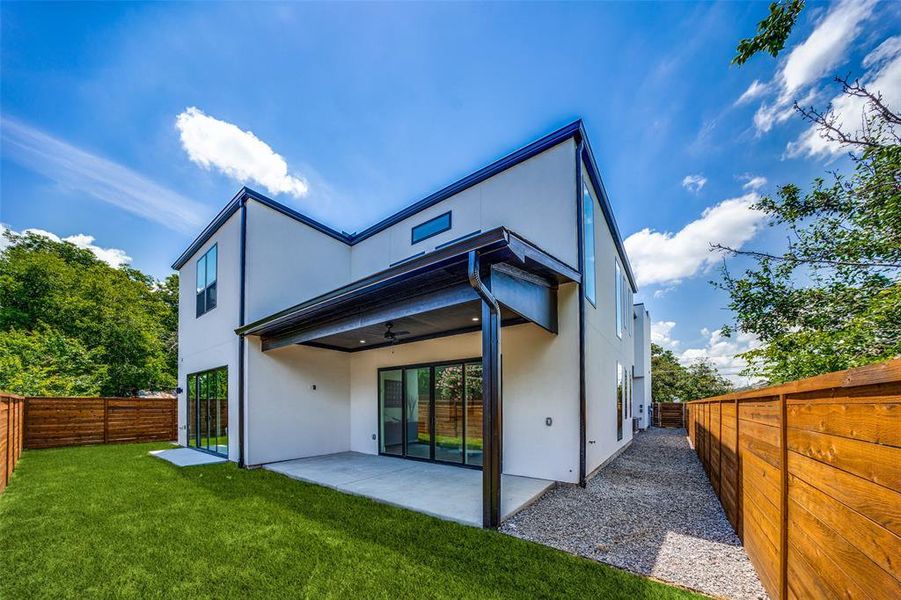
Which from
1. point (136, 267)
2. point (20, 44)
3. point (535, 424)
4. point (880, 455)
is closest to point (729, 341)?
point (535, 424)

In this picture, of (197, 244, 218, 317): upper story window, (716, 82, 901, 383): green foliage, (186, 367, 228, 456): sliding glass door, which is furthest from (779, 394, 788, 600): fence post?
(197, 244, 218, 317): upper story window

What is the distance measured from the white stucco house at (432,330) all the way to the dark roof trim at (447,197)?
39 millimetres

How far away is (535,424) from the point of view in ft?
21.7

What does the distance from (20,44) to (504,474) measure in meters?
11.8

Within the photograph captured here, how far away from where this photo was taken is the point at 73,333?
16562mm

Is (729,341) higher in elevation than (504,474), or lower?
higher

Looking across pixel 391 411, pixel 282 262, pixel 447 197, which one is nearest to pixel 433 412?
pixel 391 411

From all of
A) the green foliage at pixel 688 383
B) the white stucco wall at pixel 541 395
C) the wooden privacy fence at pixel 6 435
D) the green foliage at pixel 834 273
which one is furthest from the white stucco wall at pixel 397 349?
the green foliage at pixel 688 383

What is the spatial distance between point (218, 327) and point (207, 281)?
5.78 ft

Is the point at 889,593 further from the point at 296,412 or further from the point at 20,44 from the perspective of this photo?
the point at 20,44

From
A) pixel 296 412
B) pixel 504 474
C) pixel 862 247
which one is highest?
pixel 862 247

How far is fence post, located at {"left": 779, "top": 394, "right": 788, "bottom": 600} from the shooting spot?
7.88 feet

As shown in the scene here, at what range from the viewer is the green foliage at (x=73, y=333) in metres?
13.5

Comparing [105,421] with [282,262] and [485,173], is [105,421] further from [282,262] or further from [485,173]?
[485,173]
